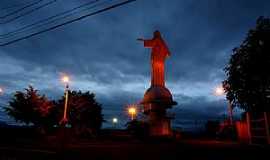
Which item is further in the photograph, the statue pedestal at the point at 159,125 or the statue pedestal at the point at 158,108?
the statue pedestal at the point at 158,108

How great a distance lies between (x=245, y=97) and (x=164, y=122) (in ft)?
65.8

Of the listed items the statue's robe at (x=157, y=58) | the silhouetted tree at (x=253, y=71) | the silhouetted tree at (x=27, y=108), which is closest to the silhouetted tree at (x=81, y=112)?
the silhouetted tree at (x=27, y=108)

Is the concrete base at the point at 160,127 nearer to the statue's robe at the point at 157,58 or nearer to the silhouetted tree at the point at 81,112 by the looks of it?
the statue's robe at the point at 157,58

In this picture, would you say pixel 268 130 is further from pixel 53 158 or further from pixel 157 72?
pixel 157 72

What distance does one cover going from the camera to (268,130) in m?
16.8

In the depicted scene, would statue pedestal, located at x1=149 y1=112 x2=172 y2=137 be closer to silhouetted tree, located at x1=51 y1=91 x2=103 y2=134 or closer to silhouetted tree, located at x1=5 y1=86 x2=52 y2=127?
silhouetted tree, located at x1=51 y1=91 x2=103 y2=134

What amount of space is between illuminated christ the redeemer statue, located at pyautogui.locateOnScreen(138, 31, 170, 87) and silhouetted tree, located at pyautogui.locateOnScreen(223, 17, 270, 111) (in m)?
20.6

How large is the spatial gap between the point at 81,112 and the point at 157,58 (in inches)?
608

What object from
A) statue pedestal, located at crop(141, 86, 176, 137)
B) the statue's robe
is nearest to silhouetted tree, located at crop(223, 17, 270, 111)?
statue pedestal, located at crop(141, 86, 176, 137)

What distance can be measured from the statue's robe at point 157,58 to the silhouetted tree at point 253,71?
20.6m

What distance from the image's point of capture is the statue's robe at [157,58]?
1598 inches

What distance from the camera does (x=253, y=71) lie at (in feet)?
62.0

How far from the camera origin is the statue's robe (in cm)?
4059

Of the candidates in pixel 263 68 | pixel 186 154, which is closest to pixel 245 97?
pixel 263 68
